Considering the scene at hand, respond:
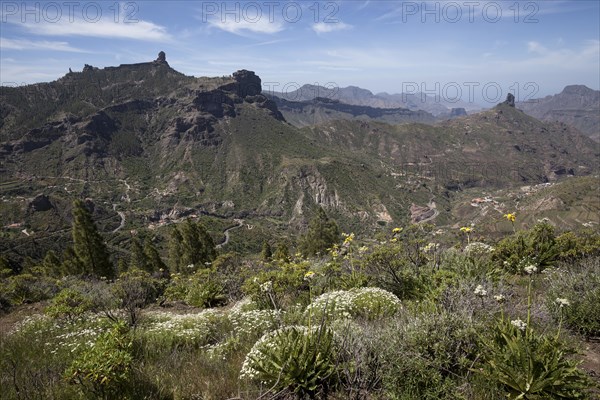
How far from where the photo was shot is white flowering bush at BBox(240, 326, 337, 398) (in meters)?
4.93

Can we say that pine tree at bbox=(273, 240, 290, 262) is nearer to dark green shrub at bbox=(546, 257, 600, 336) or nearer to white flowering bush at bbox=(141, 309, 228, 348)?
white flowering bush at bbox=(141, 309, 228, 348)

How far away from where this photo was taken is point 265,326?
7805mm

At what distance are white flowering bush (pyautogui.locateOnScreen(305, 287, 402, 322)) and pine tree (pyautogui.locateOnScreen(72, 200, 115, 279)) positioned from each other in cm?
3688

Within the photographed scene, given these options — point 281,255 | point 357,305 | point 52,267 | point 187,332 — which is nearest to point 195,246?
point 52,267

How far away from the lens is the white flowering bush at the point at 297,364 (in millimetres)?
4930

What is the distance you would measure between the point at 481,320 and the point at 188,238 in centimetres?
4002

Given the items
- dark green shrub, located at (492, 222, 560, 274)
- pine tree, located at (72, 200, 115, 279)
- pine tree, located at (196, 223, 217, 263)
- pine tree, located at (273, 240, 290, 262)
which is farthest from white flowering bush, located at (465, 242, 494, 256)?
pine tree, located at (72, 200, 115, 279)

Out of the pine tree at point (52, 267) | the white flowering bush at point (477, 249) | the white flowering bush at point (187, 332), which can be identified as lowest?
the pine tree at point (52, 267)

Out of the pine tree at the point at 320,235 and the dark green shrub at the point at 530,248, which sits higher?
the dark green shrub at the point at 530,248

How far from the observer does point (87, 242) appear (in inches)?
1501

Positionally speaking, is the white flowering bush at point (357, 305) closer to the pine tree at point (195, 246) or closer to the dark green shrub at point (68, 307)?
the dark green shrub at point (68, 307)

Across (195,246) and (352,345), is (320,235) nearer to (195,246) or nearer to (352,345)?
(195,246)

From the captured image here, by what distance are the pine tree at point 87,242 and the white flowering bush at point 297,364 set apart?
126 ft

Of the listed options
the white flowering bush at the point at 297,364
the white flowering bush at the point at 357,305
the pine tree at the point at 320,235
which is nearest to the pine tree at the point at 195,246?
the pine tree at the point at 320,235
